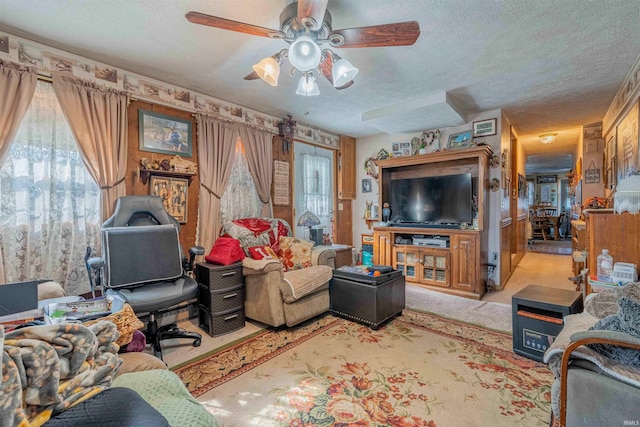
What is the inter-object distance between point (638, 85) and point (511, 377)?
8.76ft

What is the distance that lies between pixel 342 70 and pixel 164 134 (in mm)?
2012

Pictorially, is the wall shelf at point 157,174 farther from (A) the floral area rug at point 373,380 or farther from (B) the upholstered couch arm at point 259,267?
(A) the floral area rug at point 373,380

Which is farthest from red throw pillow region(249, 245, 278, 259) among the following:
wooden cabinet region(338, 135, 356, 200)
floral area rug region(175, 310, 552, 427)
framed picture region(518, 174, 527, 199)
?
framed picture region(518, 174, 527, 199)

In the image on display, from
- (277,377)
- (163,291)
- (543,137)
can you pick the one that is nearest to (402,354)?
(277,377)

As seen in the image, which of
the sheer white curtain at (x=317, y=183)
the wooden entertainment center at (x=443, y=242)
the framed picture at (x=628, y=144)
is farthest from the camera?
the sheer white curtain at (x=317, y=183)

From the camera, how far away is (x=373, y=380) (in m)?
1.90

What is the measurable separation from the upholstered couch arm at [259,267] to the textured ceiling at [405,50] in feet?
5.87

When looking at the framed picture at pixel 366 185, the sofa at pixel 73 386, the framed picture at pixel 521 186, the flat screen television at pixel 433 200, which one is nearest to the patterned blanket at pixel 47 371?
the sofa at pixel 73 386

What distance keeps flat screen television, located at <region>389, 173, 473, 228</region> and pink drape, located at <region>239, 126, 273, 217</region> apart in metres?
2.00

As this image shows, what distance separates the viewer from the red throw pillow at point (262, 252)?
9.80 ft

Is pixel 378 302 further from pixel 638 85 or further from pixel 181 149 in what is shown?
pixel 638 85

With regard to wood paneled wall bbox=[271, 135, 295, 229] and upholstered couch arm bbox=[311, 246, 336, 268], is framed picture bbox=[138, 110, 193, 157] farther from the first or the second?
upholstered couch arm bbox=[311, 246, 336, 268]

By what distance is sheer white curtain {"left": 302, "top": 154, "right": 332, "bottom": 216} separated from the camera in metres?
4.61

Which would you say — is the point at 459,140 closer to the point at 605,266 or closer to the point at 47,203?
the point at 605,266
